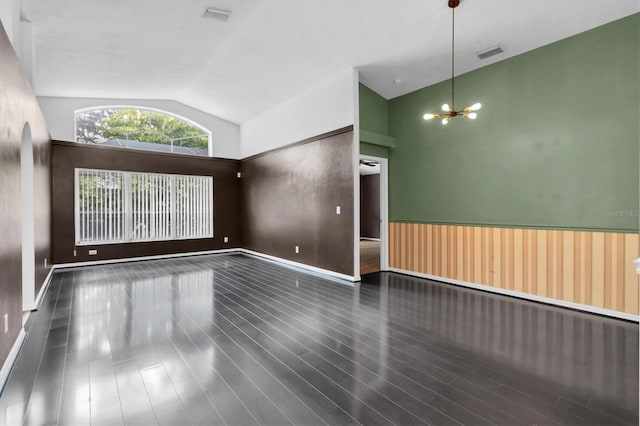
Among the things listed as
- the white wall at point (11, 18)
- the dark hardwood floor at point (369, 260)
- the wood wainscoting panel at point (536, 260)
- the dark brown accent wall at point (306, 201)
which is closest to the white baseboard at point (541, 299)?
the wood wainscoting panel at point (536, 260)

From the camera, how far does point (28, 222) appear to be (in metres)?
3.85

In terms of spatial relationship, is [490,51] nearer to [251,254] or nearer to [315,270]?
[315,270]

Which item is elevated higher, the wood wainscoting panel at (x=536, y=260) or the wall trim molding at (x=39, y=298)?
the wood wainscoting panel at (x=536, y=260)

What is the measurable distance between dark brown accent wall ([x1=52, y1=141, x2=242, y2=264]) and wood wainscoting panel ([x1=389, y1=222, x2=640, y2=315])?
4.90m

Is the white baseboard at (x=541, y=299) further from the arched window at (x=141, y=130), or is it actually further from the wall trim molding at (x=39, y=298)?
the arched window at (x=141, y=130)

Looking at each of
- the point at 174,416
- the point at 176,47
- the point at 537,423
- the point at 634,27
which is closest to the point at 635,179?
the point at 634,27

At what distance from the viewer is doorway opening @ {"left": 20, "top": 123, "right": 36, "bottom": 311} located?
374cm

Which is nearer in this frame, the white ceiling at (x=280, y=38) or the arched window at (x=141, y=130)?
the white ceiling at (x=280, y=38)

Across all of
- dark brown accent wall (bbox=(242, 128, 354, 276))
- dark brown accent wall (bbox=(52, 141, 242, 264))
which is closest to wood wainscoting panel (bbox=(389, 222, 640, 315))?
dark brown accent wall (bbox=(242, 128, 354, 276))

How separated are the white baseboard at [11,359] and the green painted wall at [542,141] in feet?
17.6

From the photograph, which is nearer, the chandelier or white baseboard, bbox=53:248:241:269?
the chandelier

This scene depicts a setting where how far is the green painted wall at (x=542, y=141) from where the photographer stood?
366cm

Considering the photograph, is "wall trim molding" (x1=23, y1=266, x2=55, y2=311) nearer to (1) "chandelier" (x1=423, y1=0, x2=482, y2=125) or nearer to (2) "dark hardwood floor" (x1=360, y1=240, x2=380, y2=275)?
(2) "dark hardwood floor" (x1=360, y1=240, x2=380, y2=275)

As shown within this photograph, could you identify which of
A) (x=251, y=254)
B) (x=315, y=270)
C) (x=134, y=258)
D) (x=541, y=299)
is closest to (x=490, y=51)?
(x=541, y=299)
